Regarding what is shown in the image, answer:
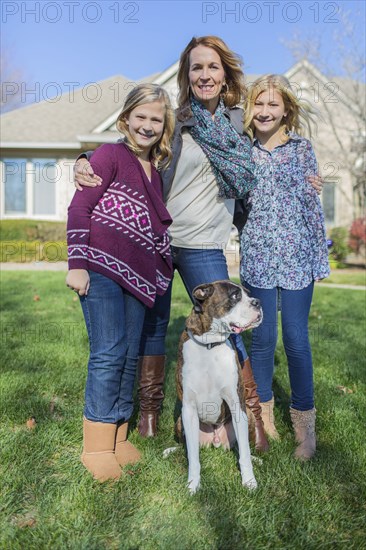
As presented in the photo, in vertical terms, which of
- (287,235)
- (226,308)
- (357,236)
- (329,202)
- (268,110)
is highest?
(329,202)

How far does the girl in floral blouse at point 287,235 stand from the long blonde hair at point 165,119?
59 centimetres

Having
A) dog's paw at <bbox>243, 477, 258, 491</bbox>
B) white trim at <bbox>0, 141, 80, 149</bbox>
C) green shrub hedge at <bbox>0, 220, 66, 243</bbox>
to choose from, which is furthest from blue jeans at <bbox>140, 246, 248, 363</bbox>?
white trim at <bbox>0, 141, 80, 149</bbox>

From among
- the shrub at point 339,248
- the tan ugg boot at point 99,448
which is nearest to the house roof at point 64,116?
the shrub at point 339,248

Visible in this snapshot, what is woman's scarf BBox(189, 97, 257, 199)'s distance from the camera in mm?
3225

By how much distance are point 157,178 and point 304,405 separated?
1807 mm

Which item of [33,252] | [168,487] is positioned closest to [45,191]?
[33,252]

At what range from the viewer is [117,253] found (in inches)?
114

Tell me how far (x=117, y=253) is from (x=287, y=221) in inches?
46.9

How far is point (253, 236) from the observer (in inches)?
137

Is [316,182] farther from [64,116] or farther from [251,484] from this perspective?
[64,116]

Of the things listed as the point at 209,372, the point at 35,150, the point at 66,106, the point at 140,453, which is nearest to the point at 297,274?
the point at 209,372

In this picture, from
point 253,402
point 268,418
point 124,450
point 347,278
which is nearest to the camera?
point 124,450

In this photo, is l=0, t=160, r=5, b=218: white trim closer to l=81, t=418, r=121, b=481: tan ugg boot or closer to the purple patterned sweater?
the purple patterned sweater

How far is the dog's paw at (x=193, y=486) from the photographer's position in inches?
109
